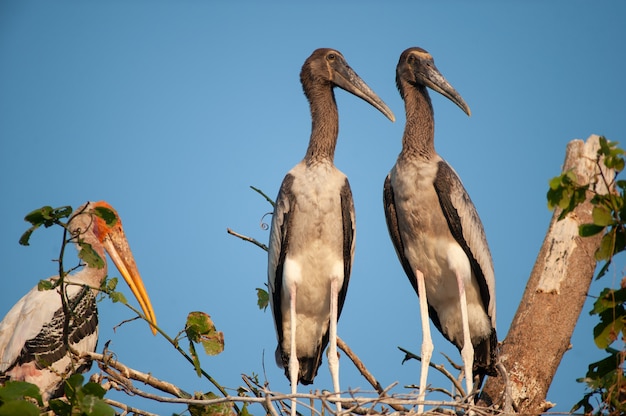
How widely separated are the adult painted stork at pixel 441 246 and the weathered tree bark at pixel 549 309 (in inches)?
15.6

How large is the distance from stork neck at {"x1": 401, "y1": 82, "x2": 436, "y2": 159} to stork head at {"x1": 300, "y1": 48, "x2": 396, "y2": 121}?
260 mm

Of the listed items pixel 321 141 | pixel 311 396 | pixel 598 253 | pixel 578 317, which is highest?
pixel 321 141

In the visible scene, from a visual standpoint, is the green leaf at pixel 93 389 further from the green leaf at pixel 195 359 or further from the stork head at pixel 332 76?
the stork head at pixel 332 76

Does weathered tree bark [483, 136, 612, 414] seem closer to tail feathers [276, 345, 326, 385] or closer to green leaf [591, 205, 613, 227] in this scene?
tail feathers [276, 345, 326, 385]

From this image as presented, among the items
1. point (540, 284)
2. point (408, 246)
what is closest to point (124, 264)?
point (408, 246)

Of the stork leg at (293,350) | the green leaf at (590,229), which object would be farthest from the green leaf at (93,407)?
the stork leg at (293,350)

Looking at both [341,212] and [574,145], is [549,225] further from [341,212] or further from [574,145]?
[341,212]

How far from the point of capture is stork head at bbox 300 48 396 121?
7.91 metres

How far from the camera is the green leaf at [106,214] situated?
16.4 feet

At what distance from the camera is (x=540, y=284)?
23.1ft

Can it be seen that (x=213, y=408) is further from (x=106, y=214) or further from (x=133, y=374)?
(x=106, y=214)

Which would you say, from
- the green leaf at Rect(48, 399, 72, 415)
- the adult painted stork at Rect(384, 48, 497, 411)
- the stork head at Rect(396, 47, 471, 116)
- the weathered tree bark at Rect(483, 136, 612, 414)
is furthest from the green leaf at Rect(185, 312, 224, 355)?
the stork head at Rect(396, 47, 471, 116)

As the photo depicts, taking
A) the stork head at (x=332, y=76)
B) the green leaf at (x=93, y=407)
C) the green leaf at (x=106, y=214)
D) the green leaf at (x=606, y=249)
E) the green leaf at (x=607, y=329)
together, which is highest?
the stork head at (x=332, y=76)

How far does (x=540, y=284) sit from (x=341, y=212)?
1.72 m
